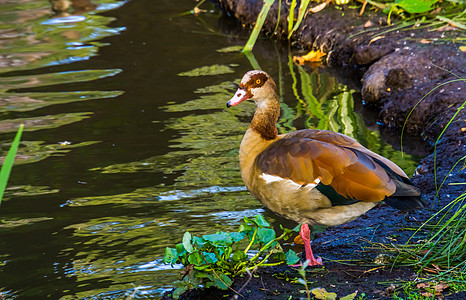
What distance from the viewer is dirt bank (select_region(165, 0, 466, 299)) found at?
4.12m

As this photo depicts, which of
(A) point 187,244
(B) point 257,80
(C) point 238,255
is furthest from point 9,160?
(B) point 257,80

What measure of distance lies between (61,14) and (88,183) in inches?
231

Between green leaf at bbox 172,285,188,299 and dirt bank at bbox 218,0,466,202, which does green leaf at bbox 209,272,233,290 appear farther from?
dirt bank at bbox 218,0,466,202

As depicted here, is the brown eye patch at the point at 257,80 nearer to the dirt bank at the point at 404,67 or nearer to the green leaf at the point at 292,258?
the green leaf at the point at 292,258

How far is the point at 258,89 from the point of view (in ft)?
16.8

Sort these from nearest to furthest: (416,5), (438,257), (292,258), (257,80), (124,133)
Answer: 1. (438,257)
2. (292,258)
3. (257,80)
4. (124,133)
5. (416,5)

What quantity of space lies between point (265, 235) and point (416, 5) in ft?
17.7

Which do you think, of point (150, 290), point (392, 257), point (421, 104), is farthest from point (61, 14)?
point (392, 257)

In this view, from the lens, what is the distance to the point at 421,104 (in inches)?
277

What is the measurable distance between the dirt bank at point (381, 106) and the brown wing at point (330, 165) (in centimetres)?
47

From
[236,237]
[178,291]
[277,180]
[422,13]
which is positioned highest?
[422,13]

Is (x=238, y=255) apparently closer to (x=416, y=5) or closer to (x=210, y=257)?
(x=210, y=257)

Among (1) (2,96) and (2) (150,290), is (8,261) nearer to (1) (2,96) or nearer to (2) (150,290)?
(2) (150,290)

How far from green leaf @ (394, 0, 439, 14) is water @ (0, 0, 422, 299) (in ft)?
4.19
